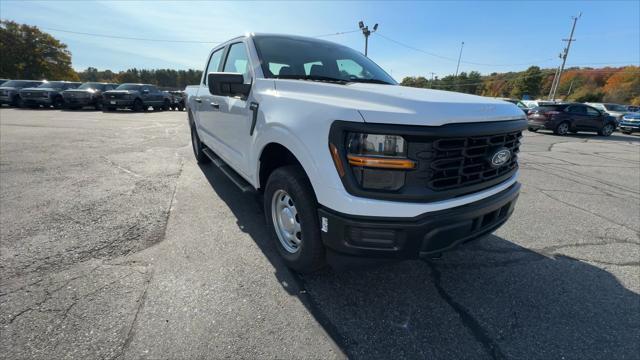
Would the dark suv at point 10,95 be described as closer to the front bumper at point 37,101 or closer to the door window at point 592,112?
the front bumper at point 37,101

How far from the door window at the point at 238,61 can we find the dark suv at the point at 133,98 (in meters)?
17.1

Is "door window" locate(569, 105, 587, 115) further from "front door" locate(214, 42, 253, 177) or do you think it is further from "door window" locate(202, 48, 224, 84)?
"front door" locate(214, 42, 253, 177)

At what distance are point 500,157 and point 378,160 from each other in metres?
1.01

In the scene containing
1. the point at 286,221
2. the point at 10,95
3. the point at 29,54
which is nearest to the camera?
the point at 286,221

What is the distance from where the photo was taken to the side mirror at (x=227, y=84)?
254 centimetres

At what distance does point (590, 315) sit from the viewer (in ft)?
6.98

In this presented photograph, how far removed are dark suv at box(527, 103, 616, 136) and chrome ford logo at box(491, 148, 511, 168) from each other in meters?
16.4

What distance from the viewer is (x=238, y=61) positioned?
3.46 m

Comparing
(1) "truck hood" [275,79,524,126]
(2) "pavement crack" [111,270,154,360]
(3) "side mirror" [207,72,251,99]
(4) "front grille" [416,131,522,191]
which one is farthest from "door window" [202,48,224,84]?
(4) "front grille" [416,131,522,191]

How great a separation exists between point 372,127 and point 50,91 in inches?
930

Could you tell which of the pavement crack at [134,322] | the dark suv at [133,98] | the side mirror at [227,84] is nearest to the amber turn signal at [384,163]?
the side mirror at [227,84]

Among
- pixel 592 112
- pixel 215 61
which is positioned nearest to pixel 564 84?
pixel 592 112

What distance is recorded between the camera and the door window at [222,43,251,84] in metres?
3.07

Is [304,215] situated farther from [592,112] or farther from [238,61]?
[592,112]
